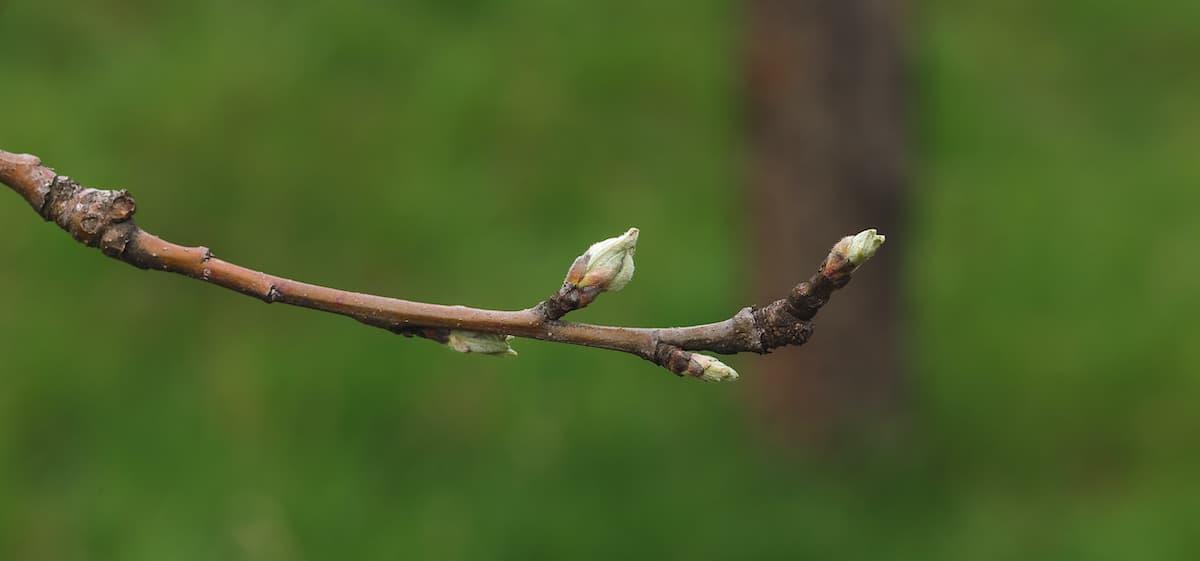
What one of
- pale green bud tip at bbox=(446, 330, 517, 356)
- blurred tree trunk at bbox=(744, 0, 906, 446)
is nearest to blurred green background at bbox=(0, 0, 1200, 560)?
blurred tree trunk at bbox=(744, 0, 906, 446)

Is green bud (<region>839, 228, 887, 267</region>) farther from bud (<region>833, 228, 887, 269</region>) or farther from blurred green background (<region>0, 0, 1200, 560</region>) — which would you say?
blurred green background (<region>0, 0, 1200, 560</region>)

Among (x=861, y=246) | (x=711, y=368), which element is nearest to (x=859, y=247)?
A: (x=861, y=246)

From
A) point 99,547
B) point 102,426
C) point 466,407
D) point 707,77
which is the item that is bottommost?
point 99,547

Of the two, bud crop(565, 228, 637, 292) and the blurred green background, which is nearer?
bud crop(565, 228, 637, 292)

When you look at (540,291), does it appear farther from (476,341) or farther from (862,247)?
(862,247)

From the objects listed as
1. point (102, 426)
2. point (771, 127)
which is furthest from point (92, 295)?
point (771, 127)

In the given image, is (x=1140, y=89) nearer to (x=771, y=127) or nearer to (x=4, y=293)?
(x=771, y=127)

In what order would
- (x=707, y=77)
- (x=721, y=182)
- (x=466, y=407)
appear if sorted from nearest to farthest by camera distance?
(x=466, y=407) → (x=721, y=182) → (x=707, y=77)
